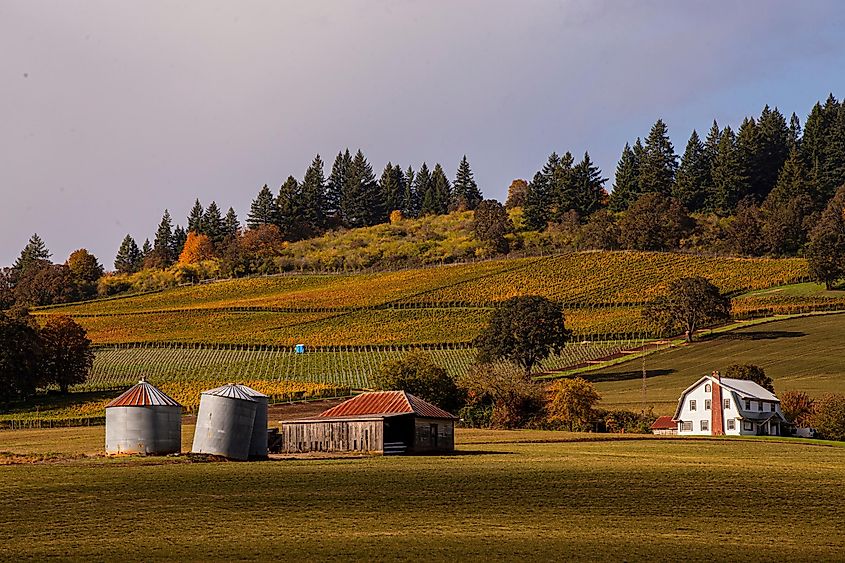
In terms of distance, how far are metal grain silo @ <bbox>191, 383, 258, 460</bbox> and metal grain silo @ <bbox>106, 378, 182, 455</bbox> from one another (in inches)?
65.7

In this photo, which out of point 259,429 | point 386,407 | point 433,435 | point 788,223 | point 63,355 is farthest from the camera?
point 788,223

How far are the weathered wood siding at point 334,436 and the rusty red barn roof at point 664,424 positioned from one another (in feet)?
98.7

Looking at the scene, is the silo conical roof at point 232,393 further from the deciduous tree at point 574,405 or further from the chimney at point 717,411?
the chimney at point 717,411

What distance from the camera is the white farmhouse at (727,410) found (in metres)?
87.4

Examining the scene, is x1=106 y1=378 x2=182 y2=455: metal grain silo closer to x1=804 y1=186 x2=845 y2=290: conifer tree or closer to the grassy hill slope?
the grassy hill slope

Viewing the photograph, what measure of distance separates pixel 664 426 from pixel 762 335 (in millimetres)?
39490

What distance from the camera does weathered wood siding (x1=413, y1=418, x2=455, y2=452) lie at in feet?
214

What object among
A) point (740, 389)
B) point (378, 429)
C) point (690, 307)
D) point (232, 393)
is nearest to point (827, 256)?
point (690, 307)

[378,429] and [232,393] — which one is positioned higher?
[232,393]

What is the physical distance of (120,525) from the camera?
104 ft

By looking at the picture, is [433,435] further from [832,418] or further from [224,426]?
[832,418]

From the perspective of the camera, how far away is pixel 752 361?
355 ft

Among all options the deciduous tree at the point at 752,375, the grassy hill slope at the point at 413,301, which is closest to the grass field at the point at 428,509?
the deciduous tree at the point at 752,375

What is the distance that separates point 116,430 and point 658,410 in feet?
160
